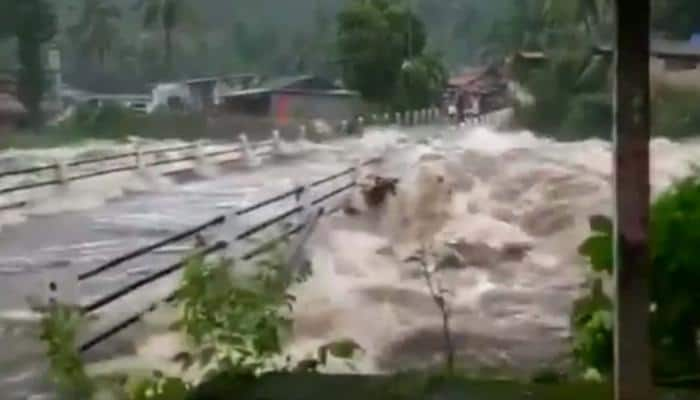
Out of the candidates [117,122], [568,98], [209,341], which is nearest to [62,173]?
[117,122]

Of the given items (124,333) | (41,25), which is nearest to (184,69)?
(41,25)

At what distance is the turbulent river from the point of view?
1.33 m

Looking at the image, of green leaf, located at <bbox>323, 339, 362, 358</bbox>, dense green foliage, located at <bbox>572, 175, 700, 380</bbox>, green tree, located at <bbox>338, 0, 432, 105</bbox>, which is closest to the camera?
dense green foliage, located at <bbox>572, 175, 700, 380</bbox>

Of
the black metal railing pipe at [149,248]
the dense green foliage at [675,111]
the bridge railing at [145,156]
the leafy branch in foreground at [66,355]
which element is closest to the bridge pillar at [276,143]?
the bridge railing at [145,156]

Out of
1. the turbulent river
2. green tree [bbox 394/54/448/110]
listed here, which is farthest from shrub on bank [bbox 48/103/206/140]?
green tree [bbox 394/54/448/110]

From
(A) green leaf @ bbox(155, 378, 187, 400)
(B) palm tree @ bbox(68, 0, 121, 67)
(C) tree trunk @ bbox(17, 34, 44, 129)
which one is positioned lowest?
(A) green leaf @ bbox(155, 378, 187, 400)

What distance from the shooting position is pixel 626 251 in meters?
1.02

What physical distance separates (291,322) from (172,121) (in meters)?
0.31

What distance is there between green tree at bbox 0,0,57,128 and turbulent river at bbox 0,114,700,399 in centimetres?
7

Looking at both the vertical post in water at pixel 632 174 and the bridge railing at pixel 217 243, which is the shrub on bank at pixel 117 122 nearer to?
the bridge railing at pixel 217 243

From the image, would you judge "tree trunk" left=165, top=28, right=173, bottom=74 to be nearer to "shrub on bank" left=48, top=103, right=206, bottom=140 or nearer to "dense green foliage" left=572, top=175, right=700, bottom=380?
"shrub on bank" left=48, top=103, right=206, bottom=140

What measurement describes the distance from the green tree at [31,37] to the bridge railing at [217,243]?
0.22m

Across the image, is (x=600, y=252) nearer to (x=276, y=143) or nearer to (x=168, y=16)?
(x=276, y=143)

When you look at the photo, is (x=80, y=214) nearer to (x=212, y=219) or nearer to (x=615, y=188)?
(x=212, y=219)
